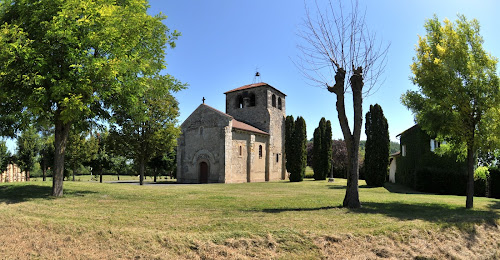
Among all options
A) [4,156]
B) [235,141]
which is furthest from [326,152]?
[4,156]

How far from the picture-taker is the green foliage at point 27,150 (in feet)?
104

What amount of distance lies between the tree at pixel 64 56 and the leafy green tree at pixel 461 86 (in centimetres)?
1173

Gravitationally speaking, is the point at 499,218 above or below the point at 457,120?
below

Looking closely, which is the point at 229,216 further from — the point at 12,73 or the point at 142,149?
the point at 142,149

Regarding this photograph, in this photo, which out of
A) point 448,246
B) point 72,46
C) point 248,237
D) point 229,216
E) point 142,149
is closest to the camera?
point 248,237

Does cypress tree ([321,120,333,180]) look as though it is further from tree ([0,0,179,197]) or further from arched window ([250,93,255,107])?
tree ([0,0,179,197])

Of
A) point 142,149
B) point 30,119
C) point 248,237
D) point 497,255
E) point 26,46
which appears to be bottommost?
point 497,255

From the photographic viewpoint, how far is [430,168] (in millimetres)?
21953

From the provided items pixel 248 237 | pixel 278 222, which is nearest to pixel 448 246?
pixel 278 222

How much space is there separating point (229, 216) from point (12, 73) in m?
9.17

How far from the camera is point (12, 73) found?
10438mm

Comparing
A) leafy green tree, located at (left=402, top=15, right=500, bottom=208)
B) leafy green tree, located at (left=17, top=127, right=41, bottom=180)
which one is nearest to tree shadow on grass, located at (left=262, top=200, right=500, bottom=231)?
leafy green tree, located at (left=402, top=15, right=500, bottom=208)

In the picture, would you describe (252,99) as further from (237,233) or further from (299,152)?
(237,233)

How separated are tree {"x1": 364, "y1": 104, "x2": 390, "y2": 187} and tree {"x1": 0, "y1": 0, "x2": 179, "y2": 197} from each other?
21.5 metres
